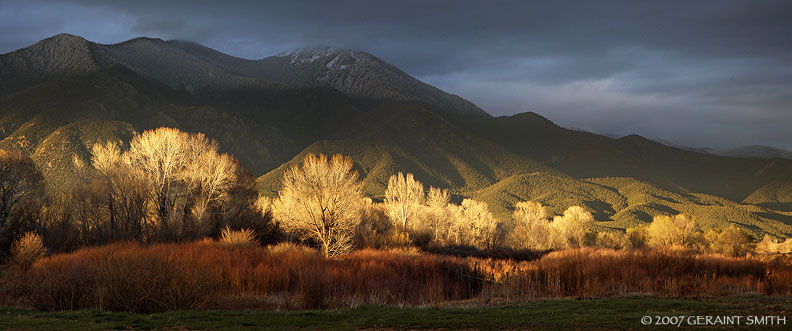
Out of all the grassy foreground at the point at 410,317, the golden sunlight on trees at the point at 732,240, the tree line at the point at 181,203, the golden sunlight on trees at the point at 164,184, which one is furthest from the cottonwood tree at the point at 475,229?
the grassy foreground at the point at 410,317

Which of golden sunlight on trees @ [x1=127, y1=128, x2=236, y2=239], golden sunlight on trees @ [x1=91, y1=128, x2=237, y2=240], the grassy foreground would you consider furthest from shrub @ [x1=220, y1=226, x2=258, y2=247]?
the grassy foreground

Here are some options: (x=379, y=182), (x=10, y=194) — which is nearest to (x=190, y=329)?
(x=10, y=194)

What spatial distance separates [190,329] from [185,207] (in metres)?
41.7

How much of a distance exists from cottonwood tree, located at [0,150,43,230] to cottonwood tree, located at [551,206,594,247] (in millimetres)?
66668

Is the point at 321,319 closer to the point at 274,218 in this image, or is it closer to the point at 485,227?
the point at 274,218

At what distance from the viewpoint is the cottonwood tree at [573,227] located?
8886 centimetres

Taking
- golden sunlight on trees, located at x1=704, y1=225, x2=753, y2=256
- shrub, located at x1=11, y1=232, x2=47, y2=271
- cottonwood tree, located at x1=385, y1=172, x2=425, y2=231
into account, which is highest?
cottonwood tree, located at x1=385, y1=172, x2=425, y2=231

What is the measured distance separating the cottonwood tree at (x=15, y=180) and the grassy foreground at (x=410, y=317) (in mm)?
39209

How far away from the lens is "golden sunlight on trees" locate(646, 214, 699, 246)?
82.3 metres

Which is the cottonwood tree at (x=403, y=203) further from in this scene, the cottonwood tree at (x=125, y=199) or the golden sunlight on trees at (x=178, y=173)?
the cottonwood tree at (x=125, y=199)

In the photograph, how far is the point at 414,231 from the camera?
63.3m

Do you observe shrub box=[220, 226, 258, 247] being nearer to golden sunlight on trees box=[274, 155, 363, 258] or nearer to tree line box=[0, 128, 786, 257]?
tree line box=[0, 128, 786, 257]

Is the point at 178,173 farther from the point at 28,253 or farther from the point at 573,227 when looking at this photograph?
the point at 573,227

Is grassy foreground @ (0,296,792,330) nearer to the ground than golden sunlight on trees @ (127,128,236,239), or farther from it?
nearer to the ground
